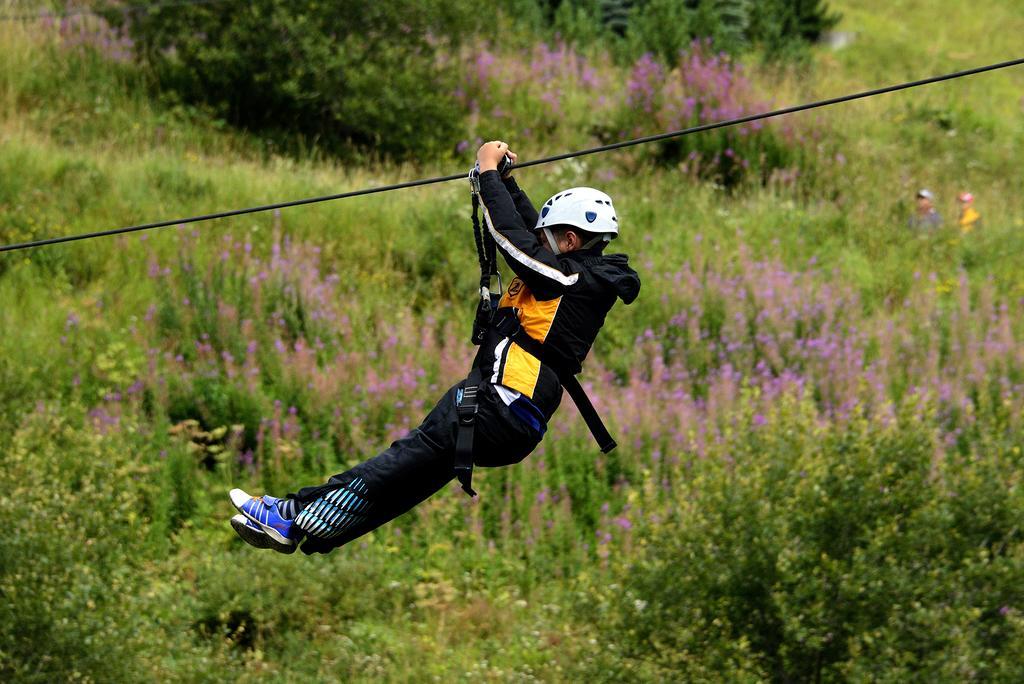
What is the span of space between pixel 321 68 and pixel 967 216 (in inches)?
→ 323

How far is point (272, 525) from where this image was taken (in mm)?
6332

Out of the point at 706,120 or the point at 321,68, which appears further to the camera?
the point at 706,120

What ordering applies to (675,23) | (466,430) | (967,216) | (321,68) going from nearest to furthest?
1. (466,430)
2. (321,68)
3. (967,216)
4. (675,23)

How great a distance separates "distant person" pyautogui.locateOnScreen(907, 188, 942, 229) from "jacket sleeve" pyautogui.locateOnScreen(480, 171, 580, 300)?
12223 mm

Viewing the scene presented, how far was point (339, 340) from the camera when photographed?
14055mm

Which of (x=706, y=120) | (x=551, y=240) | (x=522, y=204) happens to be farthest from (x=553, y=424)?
(x=551, y=240)

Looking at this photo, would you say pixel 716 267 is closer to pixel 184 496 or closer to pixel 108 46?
pixel 184 496

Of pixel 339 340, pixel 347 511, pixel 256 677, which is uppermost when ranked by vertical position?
pixel 347 511

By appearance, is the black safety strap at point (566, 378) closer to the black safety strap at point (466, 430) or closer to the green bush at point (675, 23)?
the black safety strap at point (466, 430)

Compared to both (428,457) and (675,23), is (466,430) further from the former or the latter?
(675,23)

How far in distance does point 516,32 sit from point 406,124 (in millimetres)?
4932

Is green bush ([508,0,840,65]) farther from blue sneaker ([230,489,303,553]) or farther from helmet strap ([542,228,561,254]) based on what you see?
blue sneaker ([230,489,303,553])

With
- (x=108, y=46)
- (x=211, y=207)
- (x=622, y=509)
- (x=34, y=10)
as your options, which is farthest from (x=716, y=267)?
(x=34, y=10)

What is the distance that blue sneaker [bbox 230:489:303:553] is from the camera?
6320 millimetres
